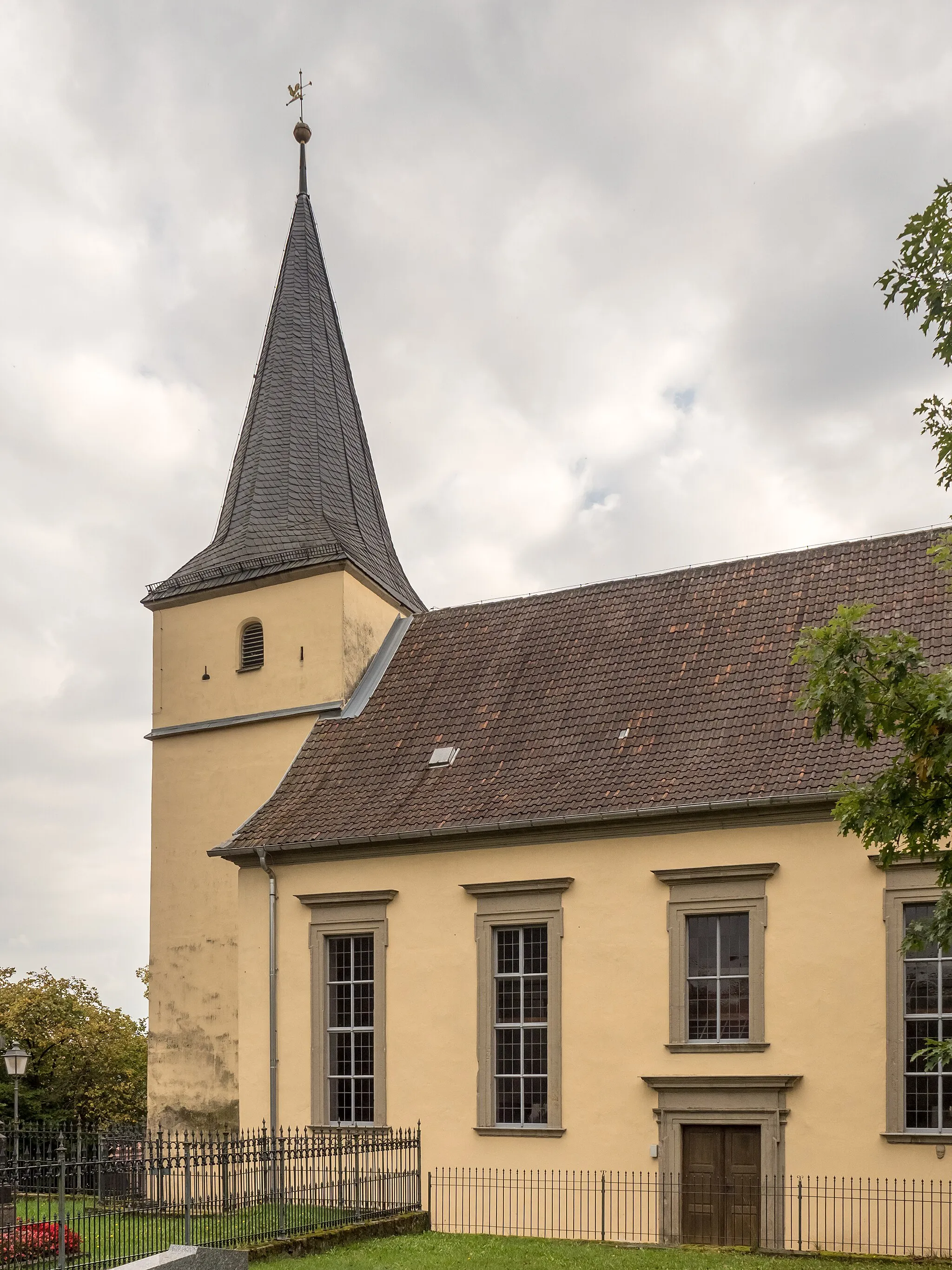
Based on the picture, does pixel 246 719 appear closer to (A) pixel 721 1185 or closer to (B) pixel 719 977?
(B) pixel 719 977

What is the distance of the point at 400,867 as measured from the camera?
68.6ft

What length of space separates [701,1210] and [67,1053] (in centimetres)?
2935

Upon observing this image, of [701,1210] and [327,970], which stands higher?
[327,970]

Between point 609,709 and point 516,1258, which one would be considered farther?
point 609,709

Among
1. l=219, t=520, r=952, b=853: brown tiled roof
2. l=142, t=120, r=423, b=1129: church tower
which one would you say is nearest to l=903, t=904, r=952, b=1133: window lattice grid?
l=219, t=520, r=952, b=853: brown tiled roof

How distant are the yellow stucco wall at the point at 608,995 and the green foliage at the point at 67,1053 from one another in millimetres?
22574

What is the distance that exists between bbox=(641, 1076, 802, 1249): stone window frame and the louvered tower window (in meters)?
10.9

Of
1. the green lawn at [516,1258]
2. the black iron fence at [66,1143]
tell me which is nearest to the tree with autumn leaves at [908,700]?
A: the green lawn at [516,1258]

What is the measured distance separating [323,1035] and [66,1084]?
2479 centimetres

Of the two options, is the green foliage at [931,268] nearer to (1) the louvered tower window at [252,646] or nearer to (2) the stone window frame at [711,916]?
(2) the stone window frame at [711,916]

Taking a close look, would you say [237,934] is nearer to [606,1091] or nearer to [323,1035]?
[323,1035]

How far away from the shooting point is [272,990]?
21.5 meters

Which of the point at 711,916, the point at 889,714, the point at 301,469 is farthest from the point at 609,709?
the point at 889,714

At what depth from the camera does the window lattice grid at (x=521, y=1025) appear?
19438 millimetres
